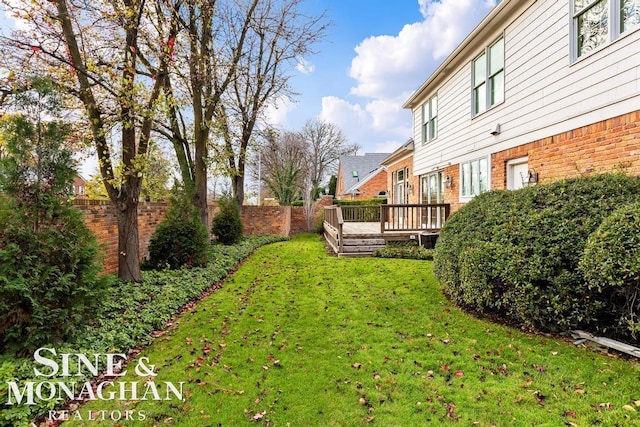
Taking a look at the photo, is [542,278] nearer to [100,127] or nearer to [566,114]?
[566,114]

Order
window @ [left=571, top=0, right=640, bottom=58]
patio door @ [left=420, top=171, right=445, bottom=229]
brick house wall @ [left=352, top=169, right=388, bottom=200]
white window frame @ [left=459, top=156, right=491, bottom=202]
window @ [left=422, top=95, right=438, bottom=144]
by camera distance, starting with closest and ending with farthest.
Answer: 1. window @ [left=571, top=0, right=640, bottom=58]
2. white window frame @ [left=459, top=156, right=491, bottom=202]
3. patio door @ [left=420, top=171, right=445, bottom=229]
4. window @ [left=422, top=95, right=438, bottom=144]
5. brick house wall @ [left=352, top=169, right=388, bottom=200]

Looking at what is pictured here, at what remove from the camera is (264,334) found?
451cm

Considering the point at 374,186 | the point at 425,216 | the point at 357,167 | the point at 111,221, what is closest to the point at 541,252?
the point at 111,221

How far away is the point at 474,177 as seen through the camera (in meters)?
9.59

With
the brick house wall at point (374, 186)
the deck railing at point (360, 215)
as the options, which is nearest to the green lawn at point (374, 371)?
the deck railing at point (360, 215)

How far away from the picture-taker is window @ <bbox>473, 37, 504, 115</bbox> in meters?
8.33

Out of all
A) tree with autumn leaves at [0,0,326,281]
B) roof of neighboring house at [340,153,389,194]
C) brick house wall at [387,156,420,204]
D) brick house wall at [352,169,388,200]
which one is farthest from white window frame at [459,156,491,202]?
roof of neighboring house at [340,153,389,194]

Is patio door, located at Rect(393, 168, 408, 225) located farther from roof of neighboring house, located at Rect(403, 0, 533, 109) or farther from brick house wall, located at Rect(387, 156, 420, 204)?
roof of neighboring house, located at Rect(403, 0, 533, 109)

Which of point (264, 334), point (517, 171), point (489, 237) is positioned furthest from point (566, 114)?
point (264, 334)

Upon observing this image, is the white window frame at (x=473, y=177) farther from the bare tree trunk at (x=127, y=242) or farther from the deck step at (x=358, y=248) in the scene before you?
the bare tree trunk at (x=127, y=242)

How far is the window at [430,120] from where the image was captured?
40.9 feet

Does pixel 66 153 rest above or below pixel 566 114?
below

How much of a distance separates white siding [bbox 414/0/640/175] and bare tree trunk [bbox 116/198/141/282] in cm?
814

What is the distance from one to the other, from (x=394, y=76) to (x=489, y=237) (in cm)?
1376
